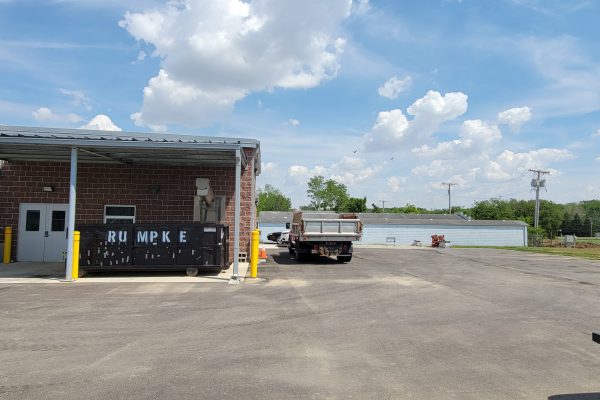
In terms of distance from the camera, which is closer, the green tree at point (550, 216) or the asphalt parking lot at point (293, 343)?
the asphalt parking lot at point (293, 343)

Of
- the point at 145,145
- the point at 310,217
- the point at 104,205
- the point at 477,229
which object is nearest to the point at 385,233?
the point at 477,229

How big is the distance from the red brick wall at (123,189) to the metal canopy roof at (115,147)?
2.07 ft

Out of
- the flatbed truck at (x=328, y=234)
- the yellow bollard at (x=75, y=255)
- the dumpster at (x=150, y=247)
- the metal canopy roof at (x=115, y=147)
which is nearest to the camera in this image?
the yellow bollard at (x=75, y=255)

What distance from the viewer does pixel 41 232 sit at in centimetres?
1808

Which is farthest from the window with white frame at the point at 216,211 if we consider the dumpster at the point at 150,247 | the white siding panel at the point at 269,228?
the white siding panel at the point at 269,228

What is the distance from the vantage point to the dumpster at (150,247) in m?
13.7

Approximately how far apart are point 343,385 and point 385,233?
166 feet

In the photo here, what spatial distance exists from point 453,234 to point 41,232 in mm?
47063

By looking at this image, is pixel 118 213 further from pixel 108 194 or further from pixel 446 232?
pixel 446 232

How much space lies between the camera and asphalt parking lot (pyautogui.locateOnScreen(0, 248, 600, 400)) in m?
4.93

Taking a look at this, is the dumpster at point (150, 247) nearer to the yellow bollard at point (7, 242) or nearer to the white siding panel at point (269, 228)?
the yellow bollard at point (7, 242)

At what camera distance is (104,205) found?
60.0 ft

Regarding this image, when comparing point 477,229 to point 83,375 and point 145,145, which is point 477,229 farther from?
point 83,375

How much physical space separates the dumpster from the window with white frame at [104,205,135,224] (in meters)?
4.69
